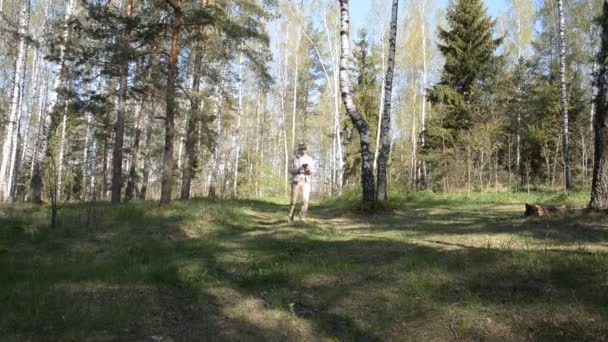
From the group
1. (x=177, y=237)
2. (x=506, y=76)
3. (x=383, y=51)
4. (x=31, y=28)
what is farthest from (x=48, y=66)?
(x=506, y=76)

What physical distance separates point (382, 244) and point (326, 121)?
1349 inches

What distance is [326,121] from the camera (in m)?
39.6

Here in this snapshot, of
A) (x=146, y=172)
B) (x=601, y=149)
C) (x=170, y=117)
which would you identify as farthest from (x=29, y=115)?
(x=601, y=149)

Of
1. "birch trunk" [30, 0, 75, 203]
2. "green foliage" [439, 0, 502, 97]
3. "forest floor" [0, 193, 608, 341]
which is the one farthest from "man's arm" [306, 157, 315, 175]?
"green foliage" [439, 0, 502, 97]

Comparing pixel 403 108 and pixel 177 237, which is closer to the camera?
pixel 177 237

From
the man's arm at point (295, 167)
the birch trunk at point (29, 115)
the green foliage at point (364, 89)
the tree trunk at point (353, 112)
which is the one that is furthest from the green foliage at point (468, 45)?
the birch trunk at point (29, 115)

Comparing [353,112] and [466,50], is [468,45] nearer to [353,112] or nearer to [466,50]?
[466,50]

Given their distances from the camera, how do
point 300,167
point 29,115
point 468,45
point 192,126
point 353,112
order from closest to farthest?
point 300,167, point 353,112, point 192,126, point 468,45, point 29,115

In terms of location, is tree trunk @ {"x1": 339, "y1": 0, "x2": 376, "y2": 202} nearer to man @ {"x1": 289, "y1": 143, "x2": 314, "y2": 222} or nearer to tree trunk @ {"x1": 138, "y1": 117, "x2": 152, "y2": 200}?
man @ {"x1": 289, "y1": 143, "x2": 314, "y2": 222}

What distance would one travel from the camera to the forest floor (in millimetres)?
3361

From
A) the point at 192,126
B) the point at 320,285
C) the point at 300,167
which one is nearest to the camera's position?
the point at 320,285

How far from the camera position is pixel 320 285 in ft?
14.6

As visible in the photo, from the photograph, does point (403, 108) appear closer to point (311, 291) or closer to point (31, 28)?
point (31, 28)

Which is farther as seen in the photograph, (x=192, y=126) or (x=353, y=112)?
(x=192, y=126)
